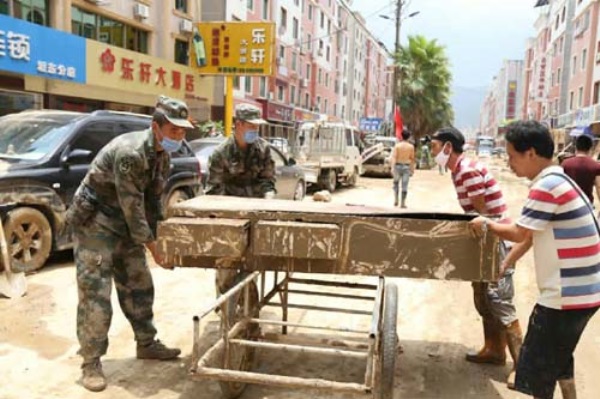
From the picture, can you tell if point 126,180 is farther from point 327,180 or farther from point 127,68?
point 127,68

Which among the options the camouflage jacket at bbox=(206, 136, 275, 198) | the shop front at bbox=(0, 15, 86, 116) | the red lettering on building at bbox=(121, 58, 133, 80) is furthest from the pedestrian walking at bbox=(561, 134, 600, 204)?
the red lettering on building at bbox=(121, 58, 133, 80)

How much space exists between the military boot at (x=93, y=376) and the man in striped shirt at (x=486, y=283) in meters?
2.42

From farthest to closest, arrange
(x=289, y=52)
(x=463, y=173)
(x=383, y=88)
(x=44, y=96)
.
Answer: (x=383, y=88), (x=289, y=52), (x=44, y=96), (x=463, y=173)

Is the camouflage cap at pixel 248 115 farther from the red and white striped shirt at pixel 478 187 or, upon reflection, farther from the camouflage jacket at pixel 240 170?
the red and white striped shirt at pixel 478 187

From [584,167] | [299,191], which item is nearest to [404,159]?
[299,191]

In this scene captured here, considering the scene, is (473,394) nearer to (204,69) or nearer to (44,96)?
(44,96)

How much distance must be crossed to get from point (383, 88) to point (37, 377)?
80942mm

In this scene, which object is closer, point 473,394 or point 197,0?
point 473,394

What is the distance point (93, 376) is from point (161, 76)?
1808 cm

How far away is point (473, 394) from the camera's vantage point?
3.83 metres

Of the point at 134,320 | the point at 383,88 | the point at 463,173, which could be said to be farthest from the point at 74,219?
the point at 383,88

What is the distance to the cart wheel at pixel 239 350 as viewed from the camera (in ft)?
11.5

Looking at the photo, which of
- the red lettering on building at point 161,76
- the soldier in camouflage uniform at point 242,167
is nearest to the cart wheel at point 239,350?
the soldier in camouflage uniform at point 242,167

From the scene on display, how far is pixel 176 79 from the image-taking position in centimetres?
2150
